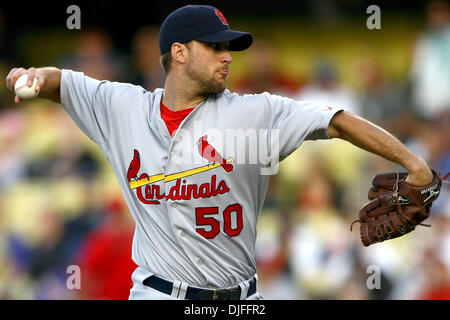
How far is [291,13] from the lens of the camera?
842 cm

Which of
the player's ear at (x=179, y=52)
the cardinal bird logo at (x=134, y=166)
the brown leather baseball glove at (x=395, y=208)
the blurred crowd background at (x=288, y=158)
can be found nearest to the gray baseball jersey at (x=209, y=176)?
the cardinal bird logo at (x=134, y=166)

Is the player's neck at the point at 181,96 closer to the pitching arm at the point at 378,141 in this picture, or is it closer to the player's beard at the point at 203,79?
the player's beard at the point at 203,79

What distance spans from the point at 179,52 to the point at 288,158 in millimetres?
3734

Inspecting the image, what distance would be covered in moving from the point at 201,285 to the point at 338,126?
943 millimetres

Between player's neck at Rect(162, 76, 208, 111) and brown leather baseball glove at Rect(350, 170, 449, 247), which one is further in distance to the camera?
player's neck at Rect(162, 76, 208, 111)

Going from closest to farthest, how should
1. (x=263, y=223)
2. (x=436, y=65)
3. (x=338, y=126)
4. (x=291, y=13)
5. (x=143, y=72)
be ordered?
(x=338, y=126) → (x=263, y=223) → (x=436, y=65) → (x=143, y=72) → (x=291, y=13)

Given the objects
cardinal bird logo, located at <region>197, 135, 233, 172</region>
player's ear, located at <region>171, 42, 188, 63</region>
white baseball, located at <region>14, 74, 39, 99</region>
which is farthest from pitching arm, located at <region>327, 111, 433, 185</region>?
white baseball, located at <region>14, 74, 39, 99</region>

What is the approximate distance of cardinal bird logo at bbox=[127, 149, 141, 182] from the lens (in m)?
3.38

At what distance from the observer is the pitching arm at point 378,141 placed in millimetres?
3129

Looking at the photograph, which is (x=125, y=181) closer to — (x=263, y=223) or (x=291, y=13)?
(x=263, y=223)

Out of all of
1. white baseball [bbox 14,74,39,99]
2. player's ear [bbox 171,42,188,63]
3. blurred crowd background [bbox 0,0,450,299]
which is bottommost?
blurred crowd background [bbox 0,0,450,299]

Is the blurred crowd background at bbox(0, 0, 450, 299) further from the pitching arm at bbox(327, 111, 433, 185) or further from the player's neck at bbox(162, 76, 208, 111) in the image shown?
the pitching arm at bbox(327, 111, 433, 185)

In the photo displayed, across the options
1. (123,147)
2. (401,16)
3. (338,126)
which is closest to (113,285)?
(123,147)

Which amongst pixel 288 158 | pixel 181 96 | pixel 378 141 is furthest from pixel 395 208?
pixel 288 158
